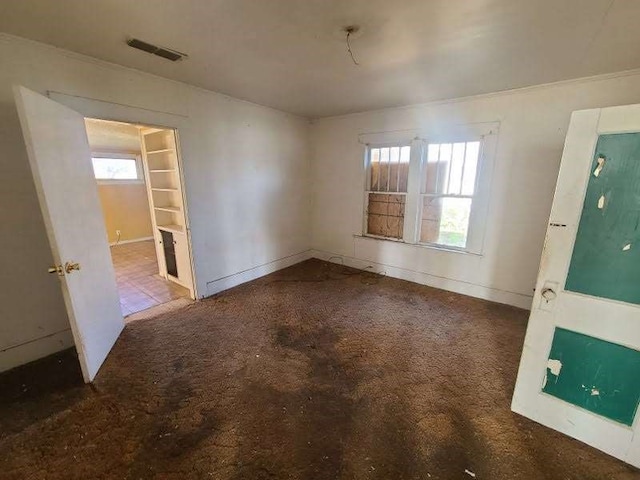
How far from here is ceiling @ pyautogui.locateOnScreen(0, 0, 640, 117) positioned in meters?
1.54

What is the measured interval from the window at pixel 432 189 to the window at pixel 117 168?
580 centimetres

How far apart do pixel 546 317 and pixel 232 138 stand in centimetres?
366

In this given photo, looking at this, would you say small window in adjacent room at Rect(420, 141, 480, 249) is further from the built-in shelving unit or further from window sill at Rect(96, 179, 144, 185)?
window sill at Rect(96, 179, 144, 185)

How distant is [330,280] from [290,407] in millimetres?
2354

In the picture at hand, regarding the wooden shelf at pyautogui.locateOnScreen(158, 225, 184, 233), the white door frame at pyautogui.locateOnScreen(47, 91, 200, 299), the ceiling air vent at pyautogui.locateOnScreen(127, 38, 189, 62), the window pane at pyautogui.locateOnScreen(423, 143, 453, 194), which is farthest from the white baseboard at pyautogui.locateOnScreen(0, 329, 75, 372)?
the window pane at pyautogui.locateOnScreen(423, 143, 453, 194)

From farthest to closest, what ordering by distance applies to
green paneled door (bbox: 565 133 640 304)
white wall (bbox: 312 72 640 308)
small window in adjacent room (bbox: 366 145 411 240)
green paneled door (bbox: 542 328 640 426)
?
small window in adjacent room (bbox: 366 145 411 240) → white wall (bbox: 312 72 640 308) → green paneled door (bbox: 542 328 640 426) → green paneled door (bbox: 565 133 640 304)

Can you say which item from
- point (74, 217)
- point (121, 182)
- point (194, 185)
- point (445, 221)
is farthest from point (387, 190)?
point (121, 182)

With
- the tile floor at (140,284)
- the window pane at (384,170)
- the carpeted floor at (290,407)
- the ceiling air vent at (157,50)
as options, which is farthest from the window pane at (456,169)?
the tile floor at (140,284)

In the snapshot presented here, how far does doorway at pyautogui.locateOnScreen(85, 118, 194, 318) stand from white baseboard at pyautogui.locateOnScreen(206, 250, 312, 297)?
310 mm

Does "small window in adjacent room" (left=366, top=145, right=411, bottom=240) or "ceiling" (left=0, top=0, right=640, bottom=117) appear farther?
"small window in adjacent room" (left=366, top=145, right=411, bottom=240)

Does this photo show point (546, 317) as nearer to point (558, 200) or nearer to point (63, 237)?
point (558, 200)

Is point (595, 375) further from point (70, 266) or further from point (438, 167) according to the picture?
point (70, 266)

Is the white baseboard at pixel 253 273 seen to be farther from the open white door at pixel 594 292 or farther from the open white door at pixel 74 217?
the open white door at pixel 594 292

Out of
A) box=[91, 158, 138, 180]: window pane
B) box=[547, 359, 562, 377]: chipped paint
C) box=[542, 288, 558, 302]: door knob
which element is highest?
box=[91, 158, 138, 180]: window pane
